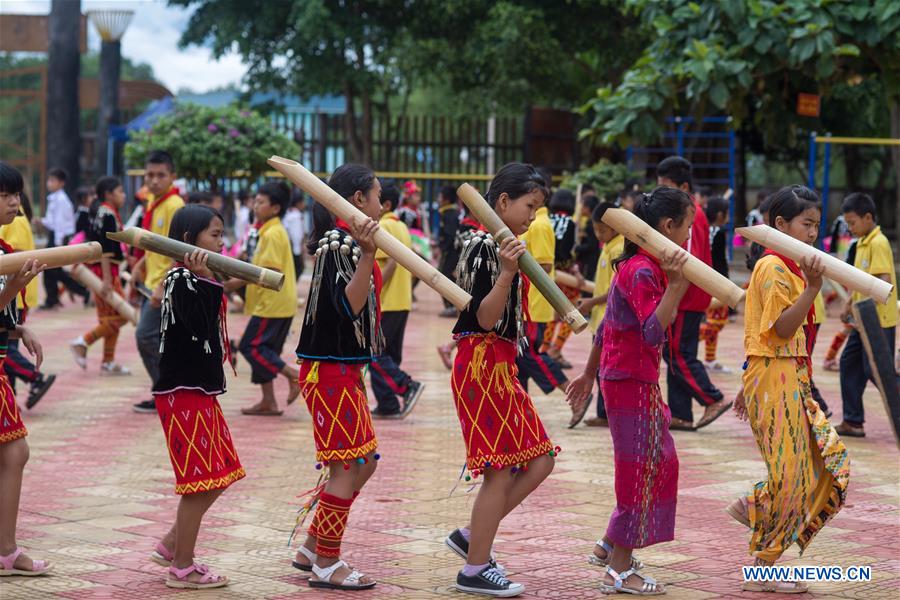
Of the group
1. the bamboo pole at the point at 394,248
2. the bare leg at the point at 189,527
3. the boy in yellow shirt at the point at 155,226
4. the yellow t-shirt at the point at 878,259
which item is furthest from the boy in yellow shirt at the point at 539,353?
the bare leg at the point at 189,527

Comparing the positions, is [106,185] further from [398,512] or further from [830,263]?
[830,263]

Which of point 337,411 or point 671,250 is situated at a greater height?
point 671,250

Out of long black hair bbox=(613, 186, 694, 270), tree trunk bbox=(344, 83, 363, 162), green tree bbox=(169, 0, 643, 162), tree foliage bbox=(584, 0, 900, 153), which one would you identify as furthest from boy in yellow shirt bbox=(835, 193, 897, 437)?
tree trunk bbox=(344, 83, 363, 162)

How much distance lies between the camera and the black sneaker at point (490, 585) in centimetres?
500

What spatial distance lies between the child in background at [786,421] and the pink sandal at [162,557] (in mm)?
2306

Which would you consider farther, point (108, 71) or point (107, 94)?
point (107, 94)

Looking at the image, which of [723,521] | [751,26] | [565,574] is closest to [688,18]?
[751,26]

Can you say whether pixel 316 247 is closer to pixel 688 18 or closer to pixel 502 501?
pixel 502 501

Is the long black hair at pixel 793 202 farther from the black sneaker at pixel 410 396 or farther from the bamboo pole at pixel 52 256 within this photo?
the black sneaker at pixel 410 396

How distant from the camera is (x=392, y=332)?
9.77 meters

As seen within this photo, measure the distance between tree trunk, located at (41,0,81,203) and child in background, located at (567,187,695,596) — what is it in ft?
52.6

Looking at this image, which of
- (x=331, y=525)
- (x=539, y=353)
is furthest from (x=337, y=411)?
(x=539, y=353)

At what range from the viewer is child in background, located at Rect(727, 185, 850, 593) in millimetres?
5176

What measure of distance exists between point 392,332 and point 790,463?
4924mm
